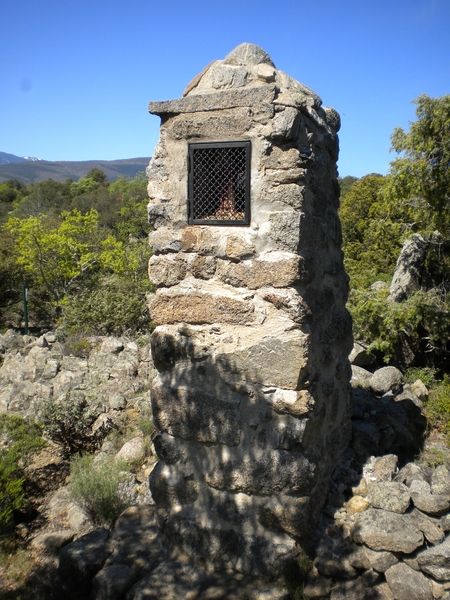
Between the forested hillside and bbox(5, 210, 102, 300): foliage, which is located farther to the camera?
bbox(5, 210, 102, 300): foliage

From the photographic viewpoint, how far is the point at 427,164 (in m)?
8.23

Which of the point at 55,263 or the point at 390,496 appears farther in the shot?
the point at 55,263

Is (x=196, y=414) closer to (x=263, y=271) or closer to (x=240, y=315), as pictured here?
(x=240, y=315)

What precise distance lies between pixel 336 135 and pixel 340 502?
96.2 inches

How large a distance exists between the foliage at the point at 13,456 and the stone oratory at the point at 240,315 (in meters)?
1.78

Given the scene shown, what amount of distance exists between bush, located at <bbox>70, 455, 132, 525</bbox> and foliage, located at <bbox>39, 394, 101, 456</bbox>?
3.93 ft

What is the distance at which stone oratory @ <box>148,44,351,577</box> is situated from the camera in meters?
2.97

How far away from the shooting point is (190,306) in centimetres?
321

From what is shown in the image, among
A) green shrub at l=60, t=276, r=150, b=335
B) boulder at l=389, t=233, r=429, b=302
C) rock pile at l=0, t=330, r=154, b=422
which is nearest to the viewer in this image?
rock pile at l=0, t=330, r=154, b=422

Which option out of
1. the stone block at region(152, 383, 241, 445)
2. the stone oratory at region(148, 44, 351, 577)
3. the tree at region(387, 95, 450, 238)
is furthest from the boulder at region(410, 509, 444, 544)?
the tree at region(387, 95, 450, 238)

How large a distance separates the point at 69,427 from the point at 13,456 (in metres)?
0.63

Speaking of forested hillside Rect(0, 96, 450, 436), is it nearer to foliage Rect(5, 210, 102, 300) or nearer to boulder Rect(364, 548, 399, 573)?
foliage Rect(5, 210, 102, 300)

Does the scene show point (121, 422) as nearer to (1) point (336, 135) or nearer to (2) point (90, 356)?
(2) point (90, 356)

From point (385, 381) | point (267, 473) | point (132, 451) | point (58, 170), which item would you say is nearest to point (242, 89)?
point (267, 473)
